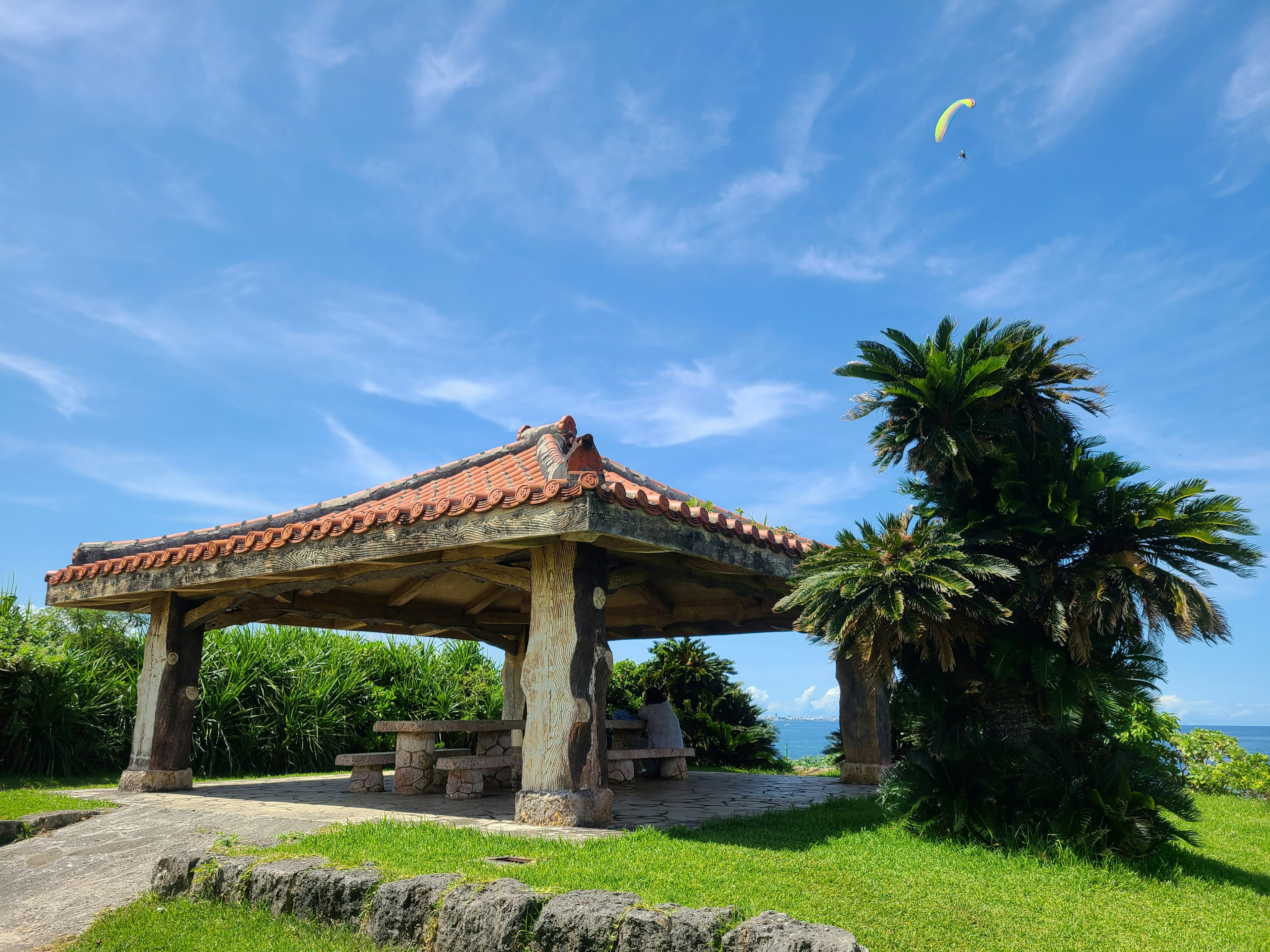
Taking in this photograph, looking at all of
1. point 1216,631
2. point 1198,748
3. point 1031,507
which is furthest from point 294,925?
point 1198,748

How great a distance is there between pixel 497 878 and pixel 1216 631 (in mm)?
5246

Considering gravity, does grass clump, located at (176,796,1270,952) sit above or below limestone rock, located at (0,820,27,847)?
above

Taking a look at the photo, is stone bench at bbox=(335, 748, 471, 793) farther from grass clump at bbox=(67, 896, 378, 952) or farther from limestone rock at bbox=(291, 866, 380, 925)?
limestone rock at bbox=(291, 866, 380, 925)

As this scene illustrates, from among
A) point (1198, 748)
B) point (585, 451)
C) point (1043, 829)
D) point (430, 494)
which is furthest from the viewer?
point (1198, 748)

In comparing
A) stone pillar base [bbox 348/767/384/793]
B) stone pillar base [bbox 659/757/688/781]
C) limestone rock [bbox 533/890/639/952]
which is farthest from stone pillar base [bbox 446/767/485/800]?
limestone rock [bbox 533/890/639/952]

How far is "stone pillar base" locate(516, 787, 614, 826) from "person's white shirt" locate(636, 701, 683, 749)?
5172mm

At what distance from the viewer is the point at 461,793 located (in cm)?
894

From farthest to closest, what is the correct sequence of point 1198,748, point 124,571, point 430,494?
point 1198,748
point 124,571
point 430,494

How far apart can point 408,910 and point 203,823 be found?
12.4ft

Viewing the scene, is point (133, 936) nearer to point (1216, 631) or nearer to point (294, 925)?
point (294, 925)

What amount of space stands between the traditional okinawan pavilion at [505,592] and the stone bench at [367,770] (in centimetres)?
3

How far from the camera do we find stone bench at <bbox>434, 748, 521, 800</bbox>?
8930 mm

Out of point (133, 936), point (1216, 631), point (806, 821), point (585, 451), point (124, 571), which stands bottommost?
point (133, 936)

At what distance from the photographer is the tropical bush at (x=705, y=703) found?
15.1m
